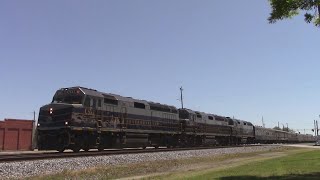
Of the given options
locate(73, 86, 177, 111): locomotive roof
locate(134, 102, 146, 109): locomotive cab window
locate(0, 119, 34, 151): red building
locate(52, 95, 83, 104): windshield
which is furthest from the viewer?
locate(0, 119, 34, 151): red building

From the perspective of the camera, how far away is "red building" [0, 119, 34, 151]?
48000 millimetres

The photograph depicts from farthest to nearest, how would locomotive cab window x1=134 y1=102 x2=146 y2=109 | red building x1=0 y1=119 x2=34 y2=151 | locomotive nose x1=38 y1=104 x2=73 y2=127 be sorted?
red building x1=0 y1=119 x2=34 y2=151 < locomotive cab window x1=134 y1=102 x2=146 y2=109 < locomotive nose x1=38 y1=104 x2=73 y2=127

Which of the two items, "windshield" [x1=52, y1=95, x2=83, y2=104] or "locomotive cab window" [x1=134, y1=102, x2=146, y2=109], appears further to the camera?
"locomotive cab window" [x1=134, y1=102, x2=146, y2=109]

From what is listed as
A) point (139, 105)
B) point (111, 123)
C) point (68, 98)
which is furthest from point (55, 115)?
point (139, 105)

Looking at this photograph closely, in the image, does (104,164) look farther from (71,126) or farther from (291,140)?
(291,140)

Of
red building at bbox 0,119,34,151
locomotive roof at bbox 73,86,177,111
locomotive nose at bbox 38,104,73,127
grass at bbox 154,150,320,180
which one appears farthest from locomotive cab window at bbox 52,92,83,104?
red building at bbox 0,119,34,151

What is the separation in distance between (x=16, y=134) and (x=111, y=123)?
22.6 meters

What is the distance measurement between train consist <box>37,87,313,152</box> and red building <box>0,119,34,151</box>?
767 inches

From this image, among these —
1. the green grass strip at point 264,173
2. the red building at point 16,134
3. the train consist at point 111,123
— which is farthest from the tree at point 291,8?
the red building at point 16,134

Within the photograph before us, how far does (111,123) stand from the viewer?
32.1 m

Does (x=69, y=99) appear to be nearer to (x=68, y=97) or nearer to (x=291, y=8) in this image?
(x=68, y=97)

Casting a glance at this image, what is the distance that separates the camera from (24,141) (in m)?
50.4

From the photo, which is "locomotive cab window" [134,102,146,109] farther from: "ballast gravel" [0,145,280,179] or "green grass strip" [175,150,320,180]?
"green grass strip" [175,150,320,180]

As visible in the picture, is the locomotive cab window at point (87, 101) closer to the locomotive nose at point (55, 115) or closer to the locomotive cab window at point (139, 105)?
the locomotive nose at point (55, 115)
